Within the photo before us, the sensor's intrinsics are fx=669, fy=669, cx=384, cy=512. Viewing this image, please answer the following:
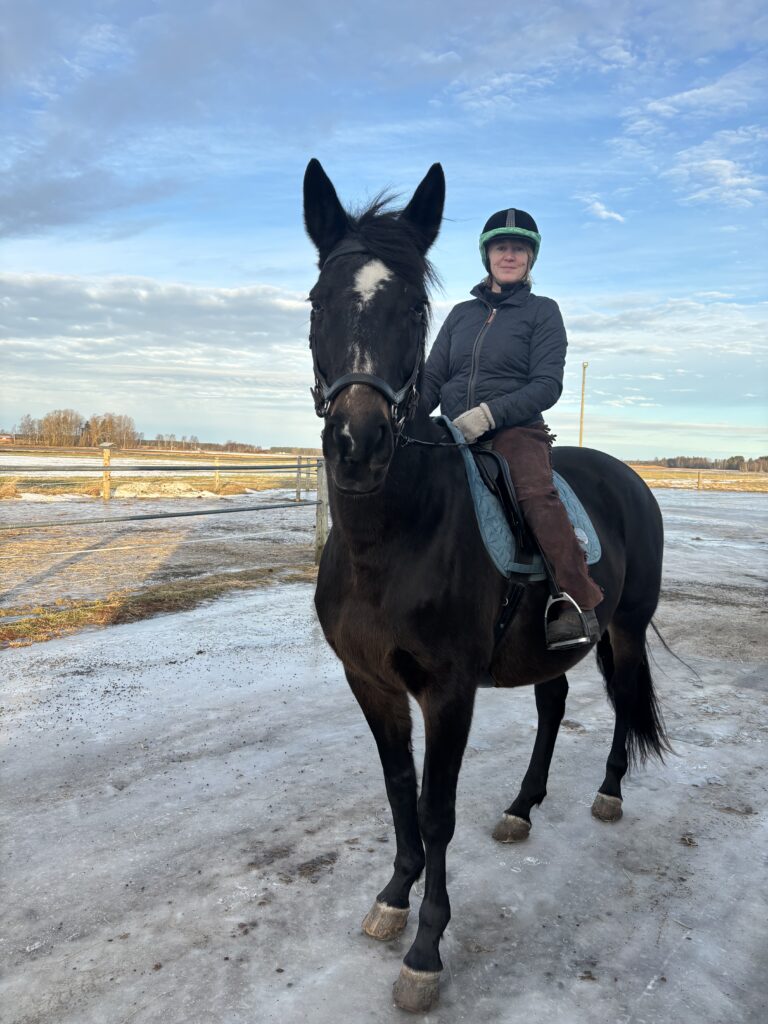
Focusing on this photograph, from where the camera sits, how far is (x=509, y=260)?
3.07m

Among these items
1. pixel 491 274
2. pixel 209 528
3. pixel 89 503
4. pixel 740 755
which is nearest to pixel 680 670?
pixel 740 755

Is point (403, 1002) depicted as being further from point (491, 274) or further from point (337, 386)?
point (491, 274)

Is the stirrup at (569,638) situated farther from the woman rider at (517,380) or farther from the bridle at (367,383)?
the bridle at (367,383)

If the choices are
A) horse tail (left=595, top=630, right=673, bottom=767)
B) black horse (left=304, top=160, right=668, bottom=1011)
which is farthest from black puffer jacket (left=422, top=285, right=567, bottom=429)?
horse tail (left=595, top=630, right=673, bottom=767)

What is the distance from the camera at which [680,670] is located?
5.77 meters

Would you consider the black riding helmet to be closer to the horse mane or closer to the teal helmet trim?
the teal helmet trim

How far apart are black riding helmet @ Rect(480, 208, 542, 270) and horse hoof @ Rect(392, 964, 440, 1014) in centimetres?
290

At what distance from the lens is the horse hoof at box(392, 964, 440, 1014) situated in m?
2.13

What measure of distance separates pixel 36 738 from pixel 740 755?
4.24 meters

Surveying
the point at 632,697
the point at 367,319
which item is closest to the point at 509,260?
the point at 367,319

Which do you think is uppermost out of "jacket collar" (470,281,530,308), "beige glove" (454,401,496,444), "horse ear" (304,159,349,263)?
"horse ear" (304,159,349,263)

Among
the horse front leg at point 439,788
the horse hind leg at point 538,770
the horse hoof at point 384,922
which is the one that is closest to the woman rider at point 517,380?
the horse front leg at point 439,788

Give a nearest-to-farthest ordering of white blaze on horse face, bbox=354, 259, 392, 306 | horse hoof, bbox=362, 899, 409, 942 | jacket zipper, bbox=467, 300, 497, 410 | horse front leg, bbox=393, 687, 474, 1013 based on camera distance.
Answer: white blaze on horse face, bbox=354, 259, 392, 306 → horse front leg, bbox=393, 687, 474, 1013 → horse hoof, bbox=362, 899, 409, 942 → jacket zipper, bbox=467, 300, 497, 410

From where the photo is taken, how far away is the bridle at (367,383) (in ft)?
6.68
